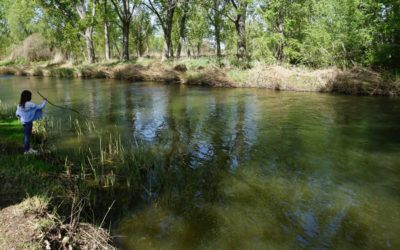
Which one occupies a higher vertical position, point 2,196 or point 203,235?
point 2,196

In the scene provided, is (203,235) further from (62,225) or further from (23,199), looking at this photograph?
(23,199)

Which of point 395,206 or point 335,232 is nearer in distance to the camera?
point 335,232

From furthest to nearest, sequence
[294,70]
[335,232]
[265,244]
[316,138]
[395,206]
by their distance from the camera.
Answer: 1. [294,70]
2. [316,138]
3. [395,206]
4. [335,232]
5. [265,244]

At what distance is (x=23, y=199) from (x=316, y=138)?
392 inches

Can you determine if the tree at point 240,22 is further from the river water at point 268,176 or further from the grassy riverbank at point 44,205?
the grassy riverbank at point 44,205

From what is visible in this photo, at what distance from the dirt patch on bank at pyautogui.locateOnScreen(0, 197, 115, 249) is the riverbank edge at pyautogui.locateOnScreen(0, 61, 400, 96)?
2165cm

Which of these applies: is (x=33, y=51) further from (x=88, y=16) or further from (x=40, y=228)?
(x=40, y=228)

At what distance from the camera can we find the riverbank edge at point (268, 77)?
23.3 m

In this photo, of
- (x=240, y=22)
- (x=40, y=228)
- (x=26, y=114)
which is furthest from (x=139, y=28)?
(x=40, y=228)

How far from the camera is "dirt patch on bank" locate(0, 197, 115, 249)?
5074mm

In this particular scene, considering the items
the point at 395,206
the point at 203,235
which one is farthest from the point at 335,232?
the point at 203,235

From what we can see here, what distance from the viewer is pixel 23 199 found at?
6.44 metres

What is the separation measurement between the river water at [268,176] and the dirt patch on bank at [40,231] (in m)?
0.71

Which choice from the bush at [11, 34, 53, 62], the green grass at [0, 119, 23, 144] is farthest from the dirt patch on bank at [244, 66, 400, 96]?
the bush at [11, 34, 53, 62]
